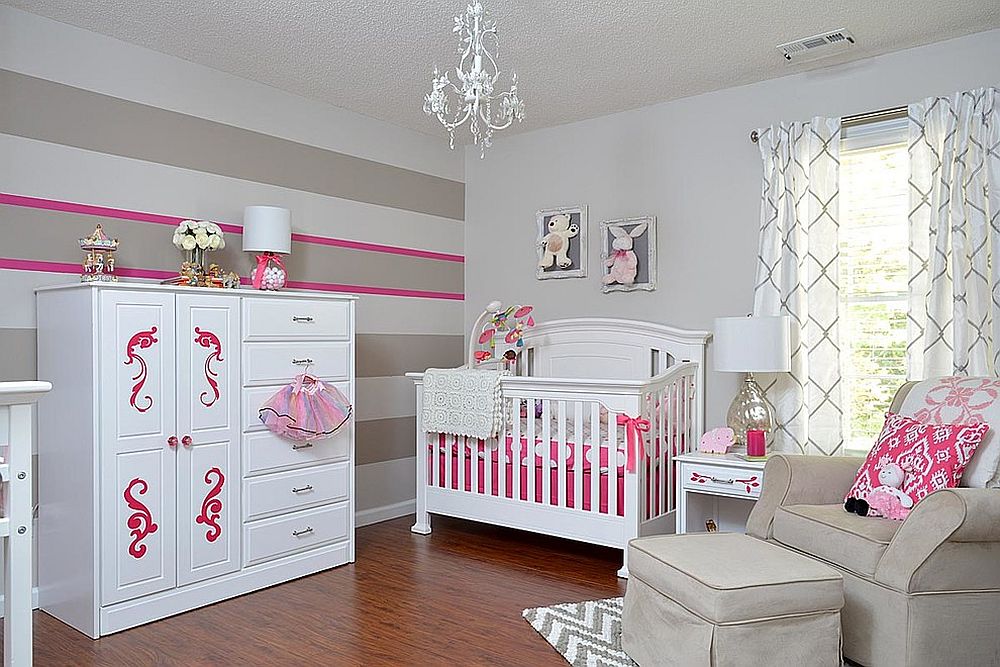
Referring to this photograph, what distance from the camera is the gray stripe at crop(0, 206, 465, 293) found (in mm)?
3119

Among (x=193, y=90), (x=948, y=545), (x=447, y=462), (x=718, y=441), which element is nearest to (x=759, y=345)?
(x=718, y=441)

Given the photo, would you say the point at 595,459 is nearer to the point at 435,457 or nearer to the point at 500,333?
the point at 435,457

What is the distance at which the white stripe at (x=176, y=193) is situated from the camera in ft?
10.3

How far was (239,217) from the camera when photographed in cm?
384

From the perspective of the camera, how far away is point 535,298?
4.75 metres

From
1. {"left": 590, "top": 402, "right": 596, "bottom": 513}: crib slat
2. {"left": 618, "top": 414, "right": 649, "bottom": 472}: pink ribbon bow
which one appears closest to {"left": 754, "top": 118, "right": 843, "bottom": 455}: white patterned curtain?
{"left": 618, "top": 414, "right": 649, "bottom": 472}: pink ribbon bow

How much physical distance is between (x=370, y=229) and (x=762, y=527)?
104 inches

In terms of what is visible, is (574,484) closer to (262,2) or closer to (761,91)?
(761,91)

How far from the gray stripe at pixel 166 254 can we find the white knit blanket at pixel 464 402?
75 cm

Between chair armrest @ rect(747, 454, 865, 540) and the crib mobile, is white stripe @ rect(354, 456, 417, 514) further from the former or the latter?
chair armrest @ rect(747, 454, 865, 540)

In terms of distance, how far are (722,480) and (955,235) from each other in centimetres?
135

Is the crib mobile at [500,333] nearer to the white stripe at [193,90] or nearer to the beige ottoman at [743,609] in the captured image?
the white stripe at [193,90]

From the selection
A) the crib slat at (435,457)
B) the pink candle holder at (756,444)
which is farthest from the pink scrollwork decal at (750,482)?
the crib slat at (435,457)

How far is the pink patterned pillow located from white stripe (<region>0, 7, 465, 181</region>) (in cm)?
301
